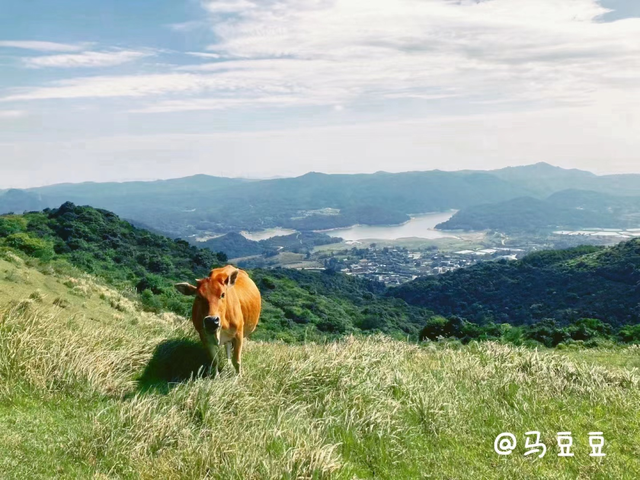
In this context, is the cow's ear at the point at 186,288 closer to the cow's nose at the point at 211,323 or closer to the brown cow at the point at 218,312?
the brown cow at the point at 218,312

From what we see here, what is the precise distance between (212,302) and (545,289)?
65113 mm

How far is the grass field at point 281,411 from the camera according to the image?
538 cm

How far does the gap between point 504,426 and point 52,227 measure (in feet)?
166

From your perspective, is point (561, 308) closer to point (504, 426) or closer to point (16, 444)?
point (504, 426)

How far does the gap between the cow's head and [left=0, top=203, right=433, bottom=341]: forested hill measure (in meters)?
17.6

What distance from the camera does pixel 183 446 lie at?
562 cm

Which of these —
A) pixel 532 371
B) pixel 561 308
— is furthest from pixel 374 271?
pixel 532 371

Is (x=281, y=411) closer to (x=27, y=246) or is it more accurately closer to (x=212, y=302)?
(x=212, y=302)

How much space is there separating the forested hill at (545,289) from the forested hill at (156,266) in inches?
343

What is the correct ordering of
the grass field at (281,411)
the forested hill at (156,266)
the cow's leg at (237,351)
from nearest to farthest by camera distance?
the grass field at (281,411) < the cow's leg at (237,351) < the forested hill at (156,266)

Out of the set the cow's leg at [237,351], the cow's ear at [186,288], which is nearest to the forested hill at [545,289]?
the cow's leg at [237,351]

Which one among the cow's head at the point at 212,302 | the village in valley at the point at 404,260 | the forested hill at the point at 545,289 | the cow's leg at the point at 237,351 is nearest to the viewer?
the cow's head at the point at 212,302

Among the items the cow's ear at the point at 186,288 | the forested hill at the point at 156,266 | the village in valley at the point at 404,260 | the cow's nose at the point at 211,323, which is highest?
the cow's ear at the point at 186,288

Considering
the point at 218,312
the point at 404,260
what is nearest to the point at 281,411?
the point at 218,312
